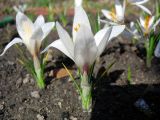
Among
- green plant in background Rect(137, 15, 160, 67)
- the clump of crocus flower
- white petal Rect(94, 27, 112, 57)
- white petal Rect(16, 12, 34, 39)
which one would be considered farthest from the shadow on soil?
white petal Rect(16, 12, 34, 39)

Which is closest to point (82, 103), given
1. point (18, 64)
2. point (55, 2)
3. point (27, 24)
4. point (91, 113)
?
point (91, 113)

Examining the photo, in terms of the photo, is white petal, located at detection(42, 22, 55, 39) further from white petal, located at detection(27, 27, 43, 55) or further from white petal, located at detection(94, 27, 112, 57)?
white petal, located at detection(94, 27, 112, 57)

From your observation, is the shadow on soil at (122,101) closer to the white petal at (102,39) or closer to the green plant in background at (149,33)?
the green plant in background at (149,33)

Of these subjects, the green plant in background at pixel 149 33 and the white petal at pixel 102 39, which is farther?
the green plant in background at pixel 149 33

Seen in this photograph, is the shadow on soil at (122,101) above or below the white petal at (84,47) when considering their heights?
below

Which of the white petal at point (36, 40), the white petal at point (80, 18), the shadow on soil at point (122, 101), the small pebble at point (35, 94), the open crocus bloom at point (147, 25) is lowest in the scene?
the shadow on soil at point (122, 101)

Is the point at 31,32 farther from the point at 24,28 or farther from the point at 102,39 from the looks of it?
the point at 102,39

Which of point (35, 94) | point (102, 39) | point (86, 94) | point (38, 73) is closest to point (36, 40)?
point (38, 73)

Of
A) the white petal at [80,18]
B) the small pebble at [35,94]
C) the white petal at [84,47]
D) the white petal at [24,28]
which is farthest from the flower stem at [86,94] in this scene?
the white petal at [24,28]
